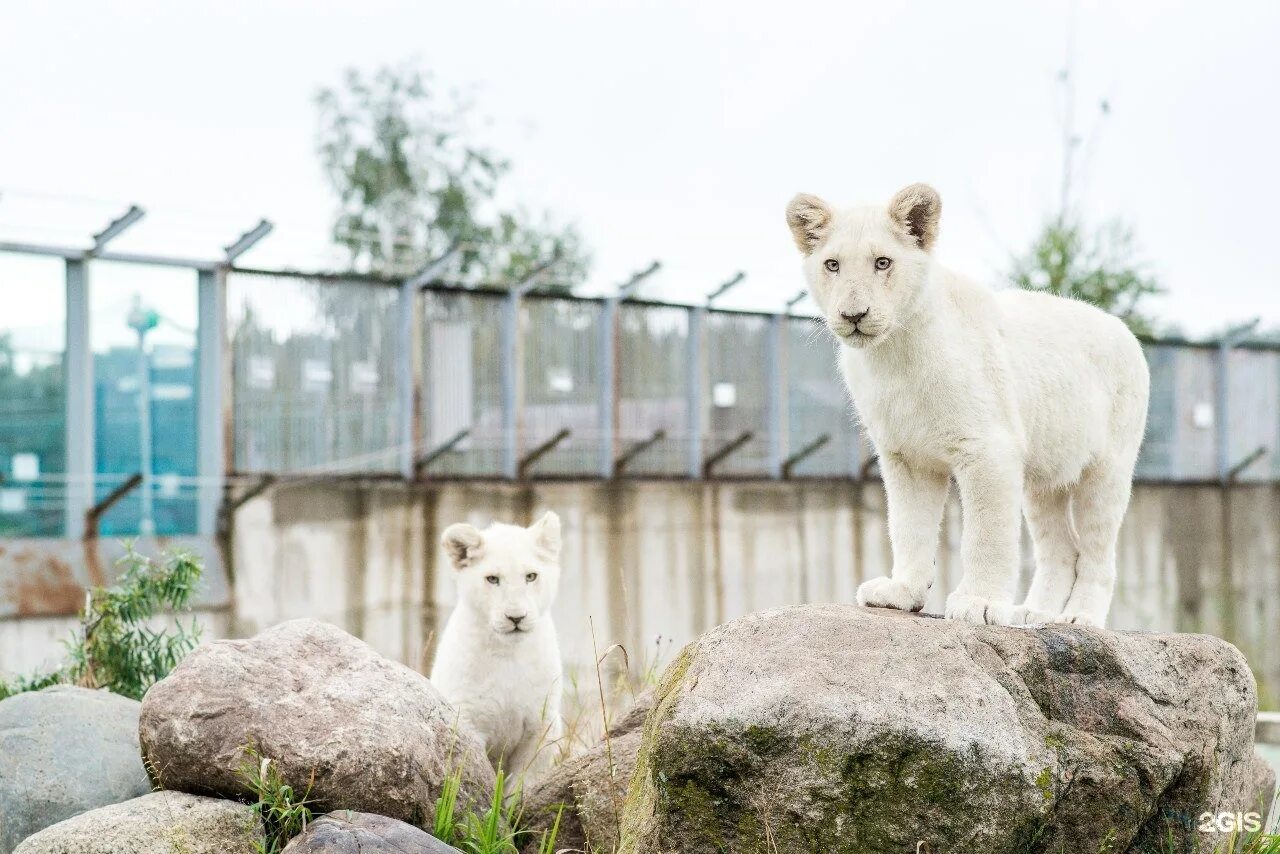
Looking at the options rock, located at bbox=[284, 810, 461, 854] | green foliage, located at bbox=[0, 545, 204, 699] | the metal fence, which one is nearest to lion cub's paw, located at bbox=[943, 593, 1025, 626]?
rock, located at bbox=[284, 810, 461, 854]

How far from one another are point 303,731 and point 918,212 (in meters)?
3.35

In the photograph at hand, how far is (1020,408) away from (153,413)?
1112cm

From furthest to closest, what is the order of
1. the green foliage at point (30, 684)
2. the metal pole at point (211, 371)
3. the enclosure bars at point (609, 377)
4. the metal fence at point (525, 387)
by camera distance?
the enclosure bars at point (609, 377), the metal fence at point (525, 387), the metal pole at point (211, 371), the green foliage at point (30, 684)

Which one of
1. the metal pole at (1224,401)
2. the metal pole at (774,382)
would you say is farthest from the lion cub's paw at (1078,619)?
the metal pole at (1224,401)

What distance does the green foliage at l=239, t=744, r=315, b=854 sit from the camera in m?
5.93

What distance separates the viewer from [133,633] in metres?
8.96

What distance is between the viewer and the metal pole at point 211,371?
1527 cm

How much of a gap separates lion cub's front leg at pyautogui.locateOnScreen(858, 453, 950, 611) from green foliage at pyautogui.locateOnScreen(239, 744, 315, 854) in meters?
2.53

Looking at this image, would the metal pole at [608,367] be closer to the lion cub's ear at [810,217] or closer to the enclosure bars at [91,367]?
the enclosure bars at [91,367]

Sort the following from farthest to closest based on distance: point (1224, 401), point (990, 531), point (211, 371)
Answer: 1. point (1224, 401)
2. point (211, 371)
3. point (990, 531)

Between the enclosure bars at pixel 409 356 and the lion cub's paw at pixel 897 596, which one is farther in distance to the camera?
the enclosure bars at pixel 409 356

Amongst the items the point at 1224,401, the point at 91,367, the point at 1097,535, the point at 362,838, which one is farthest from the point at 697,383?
the point at 362,838

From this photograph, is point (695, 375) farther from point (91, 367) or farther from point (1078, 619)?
point (1078, 619)

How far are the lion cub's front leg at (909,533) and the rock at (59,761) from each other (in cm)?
360
